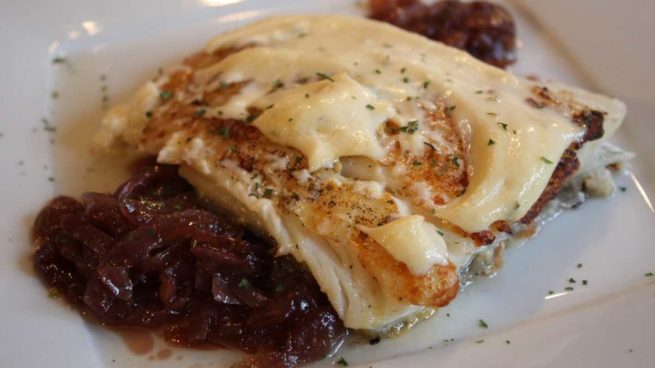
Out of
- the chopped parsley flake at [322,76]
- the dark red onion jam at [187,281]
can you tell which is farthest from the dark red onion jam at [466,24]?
the dark red onion jam at [187,281]

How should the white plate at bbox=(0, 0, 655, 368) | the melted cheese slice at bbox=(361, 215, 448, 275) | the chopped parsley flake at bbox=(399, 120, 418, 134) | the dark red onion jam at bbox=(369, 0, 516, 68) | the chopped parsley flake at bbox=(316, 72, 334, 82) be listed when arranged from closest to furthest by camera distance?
the melted cheese slice at bbox=(361, 215, 448, 275)
the white plate at bbox=(0, 0, 655, 368)
the chopped parsley flake at bbox=(399, 120, 418, 134)
the chopped parsley flake at bbox=(316, 72, 334, 82)
the dark red onion jam at bbox=(369, 0, 516, 68)

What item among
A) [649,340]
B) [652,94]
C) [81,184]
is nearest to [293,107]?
[81,184]

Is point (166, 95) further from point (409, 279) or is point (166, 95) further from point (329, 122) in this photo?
point (409, 279)

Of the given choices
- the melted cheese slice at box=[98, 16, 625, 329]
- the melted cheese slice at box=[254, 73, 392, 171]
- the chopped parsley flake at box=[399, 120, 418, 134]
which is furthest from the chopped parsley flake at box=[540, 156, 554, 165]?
the melted cheese slice at box=[254, 73, 392, 171]

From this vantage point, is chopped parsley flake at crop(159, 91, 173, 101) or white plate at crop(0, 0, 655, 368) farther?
chopped parsley flake at crop(159, 91, 173, 101)

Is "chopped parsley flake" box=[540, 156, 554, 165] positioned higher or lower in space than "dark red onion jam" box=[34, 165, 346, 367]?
higher

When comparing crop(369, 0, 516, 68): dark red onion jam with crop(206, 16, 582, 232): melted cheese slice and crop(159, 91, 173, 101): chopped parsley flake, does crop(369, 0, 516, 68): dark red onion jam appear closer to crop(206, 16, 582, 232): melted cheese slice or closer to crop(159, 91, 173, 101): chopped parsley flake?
crop(206, 16, 582, 232): melted cheese slice

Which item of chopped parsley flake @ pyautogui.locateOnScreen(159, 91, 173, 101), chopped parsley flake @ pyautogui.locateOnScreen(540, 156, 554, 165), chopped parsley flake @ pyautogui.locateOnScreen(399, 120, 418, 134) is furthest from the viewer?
chopped parsley flake @ pyautogui.locateOnScreen(159, 91, 173, 101)
